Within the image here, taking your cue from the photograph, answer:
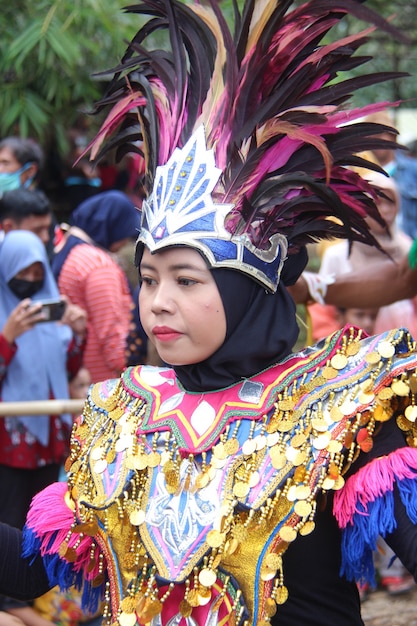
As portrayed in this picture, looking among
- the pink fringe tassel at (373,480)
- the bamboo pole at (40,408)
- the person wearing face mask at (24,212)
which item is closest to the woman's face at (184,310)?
the pink fringe tassel at (373,480)

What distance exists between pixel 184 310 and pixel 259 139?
398 millimetres

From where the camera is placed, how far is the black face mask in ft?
14.0

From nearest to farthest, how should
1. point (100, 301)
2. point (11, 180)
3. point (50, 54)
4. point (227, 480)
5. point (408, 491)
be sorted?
point (408, 491) → point (227, 480) → point (100, 301) → point (11, 180) → point (50, 54)

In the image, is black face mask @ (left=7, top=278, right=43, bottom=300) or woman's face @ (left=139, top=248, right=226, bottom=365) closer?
woman's face @ (left=139, top=248, right=226, bottom=365)

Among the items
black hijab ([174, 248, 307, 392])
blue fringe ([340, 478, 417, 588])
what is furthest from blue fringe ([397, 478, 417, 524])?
black hijab ([174, 248, 307, 392])

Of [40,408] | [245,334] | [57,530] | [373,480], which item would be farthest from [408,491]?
[40,408]

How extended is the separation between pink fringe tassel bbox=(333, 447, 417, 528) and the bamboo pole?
212 centimetres

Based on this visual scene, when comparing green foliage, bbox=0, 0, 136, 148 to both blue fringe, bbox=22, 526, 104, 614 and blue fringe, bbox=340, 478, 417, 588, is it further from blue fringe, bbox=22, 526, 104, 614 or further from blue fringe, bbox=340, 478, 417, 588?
blue fringe, bbox=340, 478, 417, 588

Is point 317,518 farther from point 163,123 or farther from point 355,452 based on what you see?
point 163,123

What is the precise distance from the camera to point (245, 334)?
2.05 metres

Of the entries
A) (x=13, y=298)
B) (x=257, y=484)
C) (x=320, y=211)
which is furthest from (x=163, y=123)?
(x=13, y=298)

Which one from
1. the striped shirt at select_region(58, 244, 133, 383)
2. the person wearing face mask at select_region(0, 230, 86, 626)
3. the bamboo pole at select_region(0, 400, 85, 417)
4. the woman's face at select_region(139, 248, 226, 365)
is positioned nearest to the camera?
the woman's face at select_region(139, 248, 226, 365)

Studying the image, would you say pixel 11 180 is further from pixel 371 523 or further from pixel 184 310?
pixel 371 523

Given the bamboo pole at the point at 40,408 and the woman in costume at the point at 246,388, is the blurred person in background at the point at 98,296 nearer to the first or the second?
the bamboo pole at the point at 40,408
